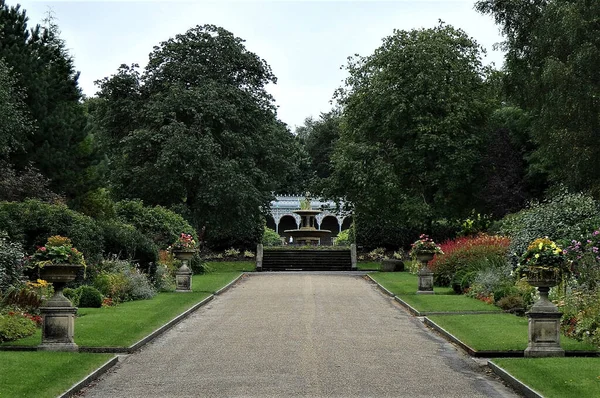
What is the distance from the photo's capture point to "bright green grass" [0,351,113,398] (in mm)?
11097

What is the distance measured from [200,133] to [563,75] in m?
21.0

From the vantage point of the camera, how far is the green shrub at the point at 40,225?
25328 mm

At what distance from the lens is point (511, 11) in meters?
38.2

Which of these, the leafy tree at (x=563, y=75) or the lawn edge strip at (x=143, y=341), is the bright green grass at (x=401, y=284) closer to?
the leafy tree at (x=563, y=75)

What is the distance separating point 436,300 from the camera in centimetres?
2581

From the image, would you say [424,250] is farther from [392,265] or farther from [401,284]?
[392,265]

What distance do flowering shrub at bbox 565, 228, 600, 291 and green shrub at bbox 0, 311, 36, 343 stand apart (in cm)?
1102

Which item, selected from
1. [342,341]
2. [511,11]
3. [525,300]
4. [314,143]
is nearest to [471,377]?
[342,341]

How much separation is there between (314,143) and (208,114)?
5069cm

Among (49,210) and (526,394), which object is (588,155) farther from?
(526,394)

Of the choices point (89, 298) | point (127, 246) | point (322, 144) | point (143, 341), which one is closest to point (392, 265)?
point (127, 246)

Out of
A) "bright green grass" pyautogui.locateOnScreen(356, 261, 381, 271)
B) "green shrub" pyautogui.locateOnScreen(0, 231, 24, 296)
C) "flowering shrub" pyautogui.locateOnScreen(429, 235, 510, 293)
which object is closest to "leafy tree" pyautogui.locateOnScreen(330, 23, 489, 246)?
"bright green grass" pyautogui.locateOnScreen(356, 261, 381, 271)

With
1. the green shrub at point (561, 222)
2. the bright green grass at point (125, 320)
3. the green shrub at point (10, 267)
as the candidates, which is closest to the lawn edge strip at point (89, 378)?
the bright green grass at point (125, 320)

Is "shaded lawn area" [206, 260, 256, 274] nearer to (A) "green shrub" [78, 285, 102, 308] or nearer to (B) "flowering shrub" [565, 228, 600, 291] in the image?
(A) "green shrub" [78, 285, 102, 308]
